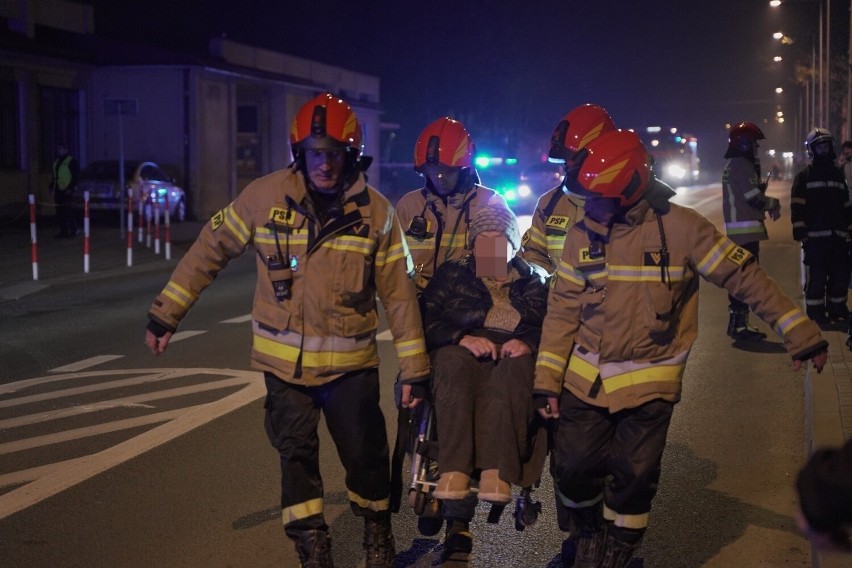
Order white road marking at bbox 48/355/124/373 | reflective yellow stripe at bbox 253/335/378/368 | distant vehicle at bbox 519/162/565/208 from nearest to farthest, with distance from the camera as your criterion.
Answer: reflective yellow stripe at bbox 253/335/378/368, white road marking at bbox 48/355/124/373, distant vehicle at bbox 519/162/565/208

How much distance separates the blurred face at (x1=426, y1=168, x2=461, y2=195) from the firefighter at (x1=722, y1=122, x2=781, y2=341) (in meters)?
5.21

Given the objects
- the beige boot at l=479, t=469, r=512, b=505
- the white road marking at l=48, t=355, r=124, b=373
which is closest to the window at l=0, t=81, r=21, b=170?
the white road marking at l=48, t=355, r=124, b=373

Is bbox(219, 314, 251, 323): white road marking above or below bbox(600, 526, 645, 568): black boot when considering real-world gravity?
below

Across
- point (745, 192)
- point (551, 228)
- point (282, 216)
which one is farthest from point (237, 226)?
point (745, 192)

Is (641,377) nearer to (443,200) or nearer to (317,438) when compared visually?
(317,438)

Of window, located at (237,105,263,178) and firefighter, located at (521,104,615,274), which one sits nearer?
firefighter, located at (521,104,615,274)

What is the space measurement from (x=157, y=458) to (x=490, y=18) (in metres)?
62.3

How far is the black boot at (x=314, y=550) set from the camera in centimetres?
461

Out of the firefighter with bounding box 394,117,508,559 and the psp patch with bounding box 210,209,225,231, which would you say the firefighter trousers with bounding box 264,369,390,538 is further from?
the firefighter with bounding box 394,117,508,559

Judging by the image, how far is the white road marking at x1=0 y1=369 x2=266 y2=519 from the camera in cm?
600

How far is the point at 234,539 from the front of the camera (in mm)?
5336

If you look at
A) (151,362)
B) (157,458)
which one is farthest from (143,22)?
(157,458)

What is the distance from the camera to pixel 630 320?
4.48 metres

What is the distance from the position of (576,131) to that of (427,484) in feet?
7.40
